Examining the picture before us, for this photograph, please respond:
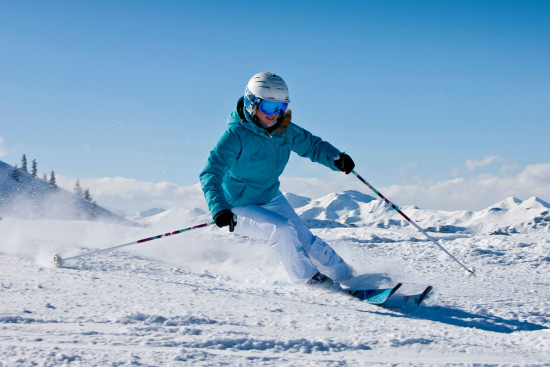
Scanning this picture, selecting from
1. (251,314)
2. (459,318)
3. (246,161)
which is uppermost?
(246,161)

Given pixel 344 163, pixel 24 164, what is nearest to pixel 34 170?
pixel 24 164

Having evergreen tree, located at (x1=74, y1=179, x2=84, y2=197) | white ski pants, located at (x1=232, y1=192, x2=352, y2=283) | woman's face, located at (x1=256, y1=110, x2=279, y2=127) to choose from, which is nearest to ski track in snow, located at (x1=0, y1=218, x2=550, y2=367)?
white ski pants, located at (x1=232, y1=192, x2=352, y2=283)

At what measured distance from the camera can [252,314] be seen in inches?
123

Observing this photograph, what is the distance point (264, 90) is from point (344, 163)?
153 cm

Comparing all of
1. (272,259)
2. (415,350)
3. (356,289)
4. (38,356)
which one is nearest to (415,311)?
(356,289)

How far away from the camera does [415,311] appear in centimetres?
372

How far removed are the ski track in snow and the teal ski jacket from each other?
37.2 inches

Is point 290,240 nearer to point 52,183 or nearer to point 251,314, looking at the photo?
point 251,314

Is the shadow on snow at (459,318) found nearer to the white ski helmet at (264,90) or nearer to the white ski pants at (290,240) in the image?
the white ski pants at (290,240)

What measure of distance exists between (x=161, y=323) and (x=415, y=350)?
146 centimetres

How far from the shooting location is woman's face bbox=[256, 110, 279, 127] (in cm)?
483

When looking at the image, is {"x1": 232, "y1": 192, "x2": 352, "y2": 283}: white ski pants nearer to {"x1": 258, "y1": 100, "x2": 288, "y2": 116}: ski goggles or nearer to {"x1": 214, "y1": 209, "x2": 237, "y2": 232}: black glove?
{"x1": 214, "y1": 209, "x2": 237, "y2": 232}: black glove

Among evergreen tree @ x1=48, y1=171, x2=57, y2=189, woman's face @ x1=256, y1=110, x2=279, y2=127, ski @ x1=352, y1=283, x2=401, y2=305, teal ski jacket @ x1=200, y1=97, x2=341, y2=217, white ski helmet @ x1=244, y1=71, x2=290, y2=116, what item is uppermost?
evergreen tree @ x1=48, y1=171, x2=57, y2=189

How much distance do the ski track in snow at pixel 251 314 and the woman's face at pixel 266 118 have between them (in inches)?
66.5
